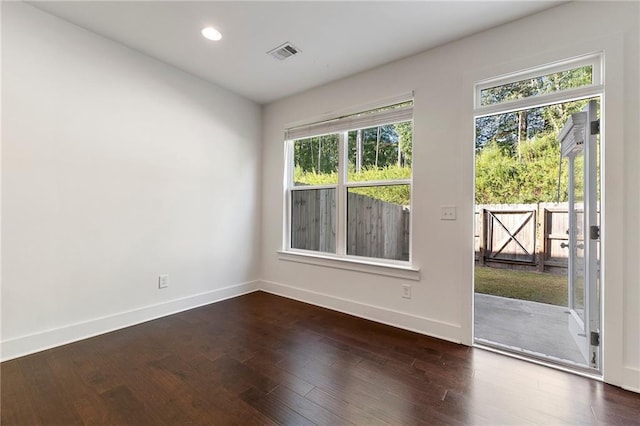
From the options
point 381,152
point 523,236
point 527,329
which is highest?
point 381,152

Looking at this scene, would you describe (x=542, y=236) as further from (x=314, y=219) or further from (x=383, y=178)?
(x=314, y=219)

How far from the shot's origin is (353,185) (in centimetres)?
326

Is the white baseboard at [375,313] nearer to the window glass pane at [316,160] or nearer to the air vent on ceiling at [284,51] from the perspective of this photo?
the window glass pane at [316,160]

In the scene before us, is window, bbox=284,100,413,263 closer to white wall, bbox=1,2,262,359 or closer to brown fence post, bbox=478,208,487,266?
white wall, bbox=1,2,262,359

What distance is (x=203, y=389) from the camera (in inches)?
68.2

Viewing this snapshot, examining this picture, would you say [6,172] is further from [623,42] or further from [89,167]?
[623,42]

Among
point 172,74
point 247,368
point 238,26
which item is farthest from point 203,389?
point 172,74

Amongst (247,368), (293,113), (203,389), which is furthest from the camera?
(293,113)

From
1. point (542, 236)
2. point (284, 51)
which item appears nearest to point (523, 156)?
point (542, 236)

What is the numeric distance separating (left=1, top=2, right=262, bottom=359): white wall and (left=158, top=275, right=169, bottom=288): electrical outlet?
48 millimetres

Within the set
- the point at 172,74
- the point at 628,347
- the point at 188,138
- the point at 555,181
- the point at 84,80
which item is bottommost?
the point at 628,347

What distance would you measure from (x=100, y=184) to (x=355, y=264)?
2630mm

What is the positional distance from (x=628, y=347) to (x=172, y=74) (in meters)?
4.56

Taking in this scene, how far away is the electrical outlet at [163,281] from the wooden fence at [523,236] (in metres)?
4.45
